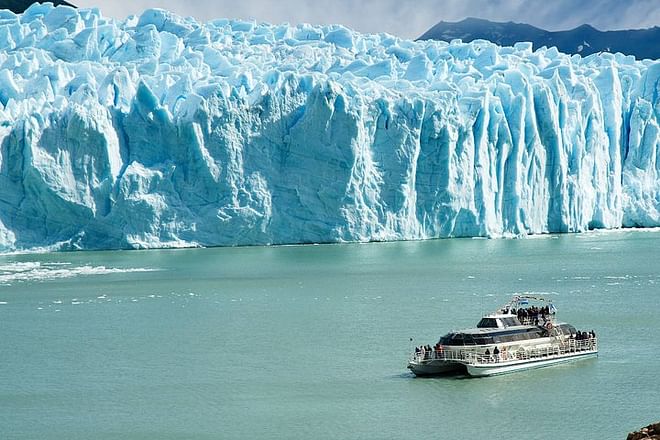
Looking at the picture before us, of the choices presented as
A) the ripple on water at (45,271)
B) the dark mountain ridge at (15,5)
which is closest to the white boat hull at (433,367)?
the ripple on water at (45,271)

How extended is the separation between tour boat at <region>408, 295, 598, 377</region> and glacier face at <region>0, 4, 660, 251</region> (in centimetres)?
1865

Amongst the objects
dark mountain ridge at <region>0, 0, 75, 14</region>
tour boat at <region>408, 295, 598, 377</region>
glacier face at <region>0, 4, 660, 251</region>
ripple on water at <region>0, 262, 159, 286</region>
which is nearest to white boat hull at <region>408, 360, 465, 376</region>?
tour boat at <region>408, 295, 598, 377</region>

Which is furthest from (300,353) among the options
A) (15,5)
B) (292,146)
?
(15,5)

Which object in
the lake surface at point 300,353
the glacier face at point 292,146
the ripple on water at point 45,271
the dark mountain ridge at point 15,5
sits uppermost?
the dark mountain ridge at point 15,5

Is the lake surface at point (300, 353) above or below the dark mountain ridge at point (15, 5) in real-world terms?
below

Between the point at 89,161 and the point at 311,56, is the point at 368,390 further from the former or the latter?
the point at 311,56

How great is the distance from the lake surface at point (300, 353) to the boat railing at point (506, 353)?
0.29 meters

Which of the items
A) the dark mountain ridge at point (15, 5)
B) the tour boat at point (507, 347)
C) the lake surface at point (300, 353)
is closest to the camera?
the lake surface at point (300, 353)

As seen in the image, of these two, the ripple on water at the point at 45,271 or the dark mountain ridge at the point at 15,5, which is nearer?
the ripple on water at the point at 45,271

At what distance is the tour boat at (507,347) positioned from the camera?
42.9 ft

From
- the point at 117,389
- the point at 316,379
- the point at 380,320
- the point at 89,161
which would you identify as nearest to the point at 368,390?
the point at 316,379

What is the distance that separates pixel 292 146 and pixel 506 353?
2067 cm

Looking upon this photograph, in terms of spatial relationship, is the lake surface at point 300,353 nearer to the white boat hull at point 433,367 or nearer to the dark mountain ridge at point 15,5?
the white boat hull at point 433,367

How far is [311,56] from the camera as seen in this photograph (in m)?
39.3
